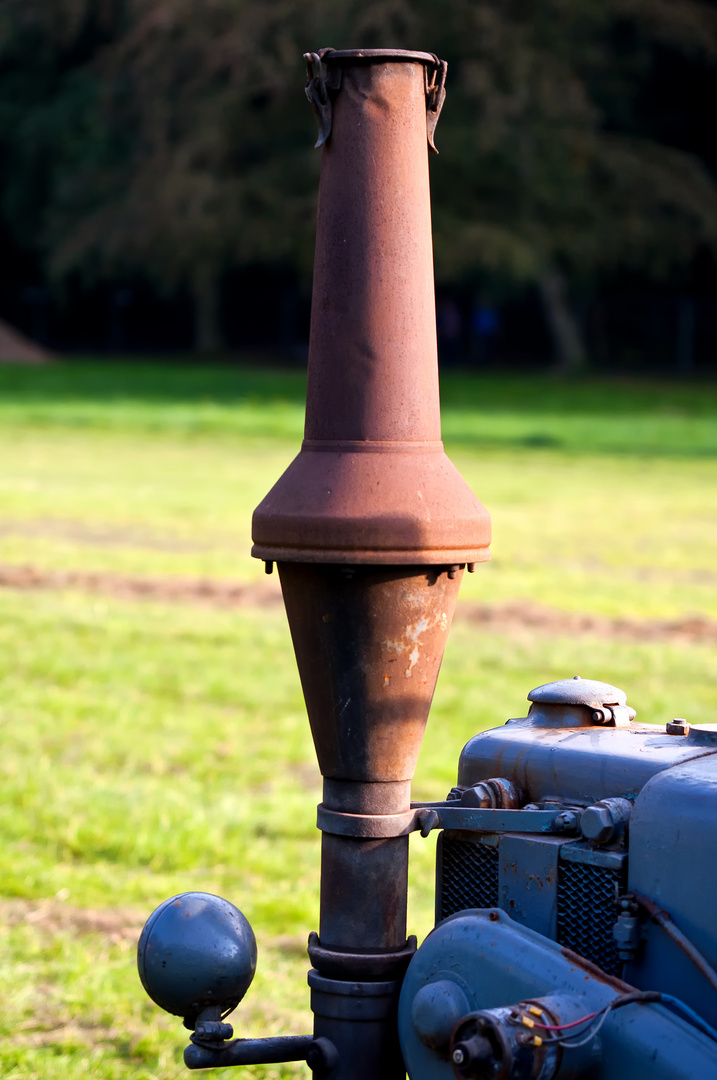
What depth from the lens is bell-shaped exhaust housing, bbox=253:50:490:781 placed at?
255 centimetres

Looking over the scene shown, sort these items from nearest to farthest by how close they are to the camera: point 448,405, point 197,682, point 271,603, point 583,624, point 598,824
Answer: point 598,824 < point 197,682 < point 583,624 < point 271,603 < point 448,405

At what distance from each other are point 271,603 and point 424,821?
7.26m

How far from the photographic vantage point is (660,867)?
232 cm

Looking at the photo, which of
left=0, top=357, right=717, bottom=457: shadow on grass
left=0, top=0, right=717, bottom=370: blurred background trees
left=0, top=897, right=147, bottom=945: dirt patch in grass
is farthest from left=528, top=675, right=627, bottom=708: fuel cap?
left=0, top=0, right=717, bottom=370: blurred background trees

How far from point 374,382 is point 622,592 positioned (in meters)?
7.98

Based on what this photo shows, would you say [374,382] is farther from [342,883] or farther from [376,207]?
[342,883]

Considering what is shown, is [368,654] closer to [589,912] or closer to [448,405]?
[589,912]

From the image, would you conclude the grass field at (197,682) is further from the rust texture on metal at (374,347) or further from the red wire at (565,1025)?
the rust texture on metal at (374,347)

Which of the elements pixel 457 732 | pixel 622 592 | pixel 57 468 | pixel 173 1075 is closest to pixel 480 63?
pixel 57 468

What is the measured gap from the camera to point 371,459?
2572 millimetres

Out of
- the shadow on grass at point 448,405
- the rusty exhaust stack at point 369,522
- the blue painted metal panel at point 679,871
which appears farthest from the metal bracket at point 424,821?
the shadow on grass at point 448,405

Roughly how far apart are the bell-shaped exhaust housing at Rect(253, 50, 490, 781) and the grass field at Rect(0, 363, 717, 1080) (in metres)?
1.32

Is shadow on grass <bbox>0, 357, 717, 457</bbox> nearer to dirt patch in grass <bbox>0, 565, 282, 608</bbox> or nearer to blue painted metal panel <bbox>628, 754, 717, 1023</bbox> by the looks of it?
dirt patch in grass <bbox>0, 565, 282, 608</bbox>

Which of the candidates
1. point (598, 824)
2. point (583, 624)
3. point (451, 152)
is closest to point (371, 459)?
point (598, 824)
